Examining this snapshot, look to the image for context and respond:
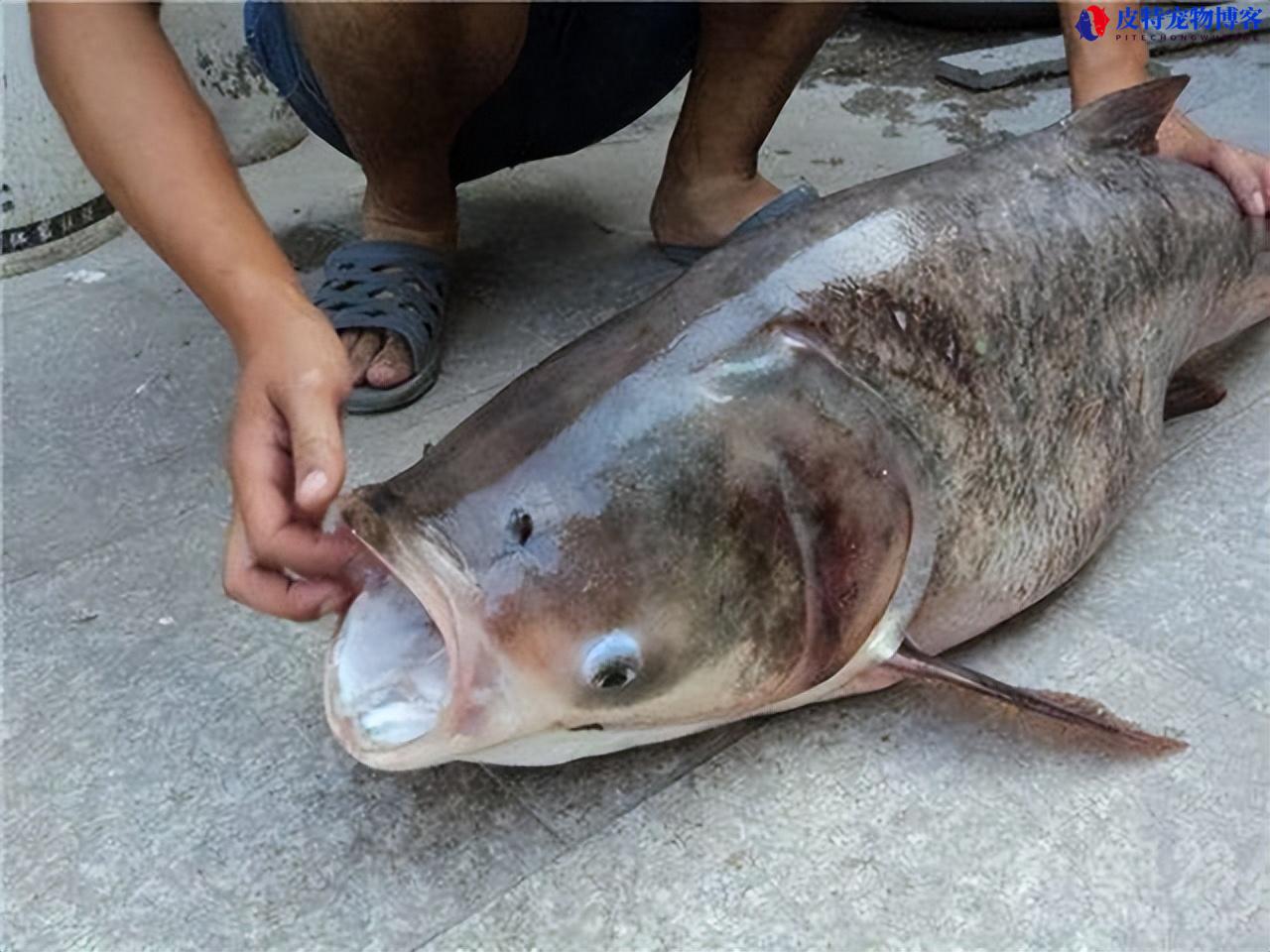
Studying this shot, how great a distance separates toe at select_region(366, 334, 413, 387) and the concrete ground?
0.17 m

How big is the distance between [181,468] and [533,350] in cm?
64

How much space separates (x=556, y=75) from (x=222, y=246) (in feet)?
3.93

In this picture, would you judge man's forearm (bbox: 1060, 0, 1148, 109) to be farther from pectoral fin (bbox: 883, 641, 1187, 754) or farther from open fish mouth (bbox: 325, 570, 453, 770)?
open fish mouth (bbox: 325, 570, 453, 770)

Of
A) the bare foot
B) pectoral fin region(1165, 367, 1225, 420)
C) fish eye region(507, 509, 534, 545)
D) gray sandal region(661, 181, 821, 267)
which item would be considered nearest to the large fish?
fish eye region(507, 509, 534, 545)

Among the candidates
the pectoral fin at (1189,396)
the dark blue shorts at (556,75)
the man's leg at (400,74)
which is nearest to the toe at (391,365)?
the man's leg at (400,74)

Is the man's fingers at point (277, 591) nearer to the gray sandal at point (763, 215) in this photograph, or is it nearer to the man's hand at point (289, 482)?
the man's hand at point (289, 482)

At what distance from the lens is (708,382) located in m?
1.30

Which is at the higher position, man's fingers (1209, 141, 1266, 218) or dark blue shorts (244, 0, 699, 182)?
dark blue shorts (244, 0, 699, 182)

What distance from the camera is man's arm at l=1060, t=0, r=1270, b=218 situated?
1928 mm

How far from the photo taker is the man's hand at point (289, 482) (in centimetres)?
119

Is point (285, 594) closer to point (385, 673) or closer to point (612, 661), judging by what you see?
point (385, 673)

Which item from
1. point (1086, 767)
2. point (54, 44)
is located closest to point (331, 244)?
point (54, 44)

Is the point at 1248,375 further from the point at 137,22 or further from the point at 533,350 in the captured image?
the point at 137,22

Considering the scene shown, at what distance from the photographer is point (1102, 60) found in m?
2.13
